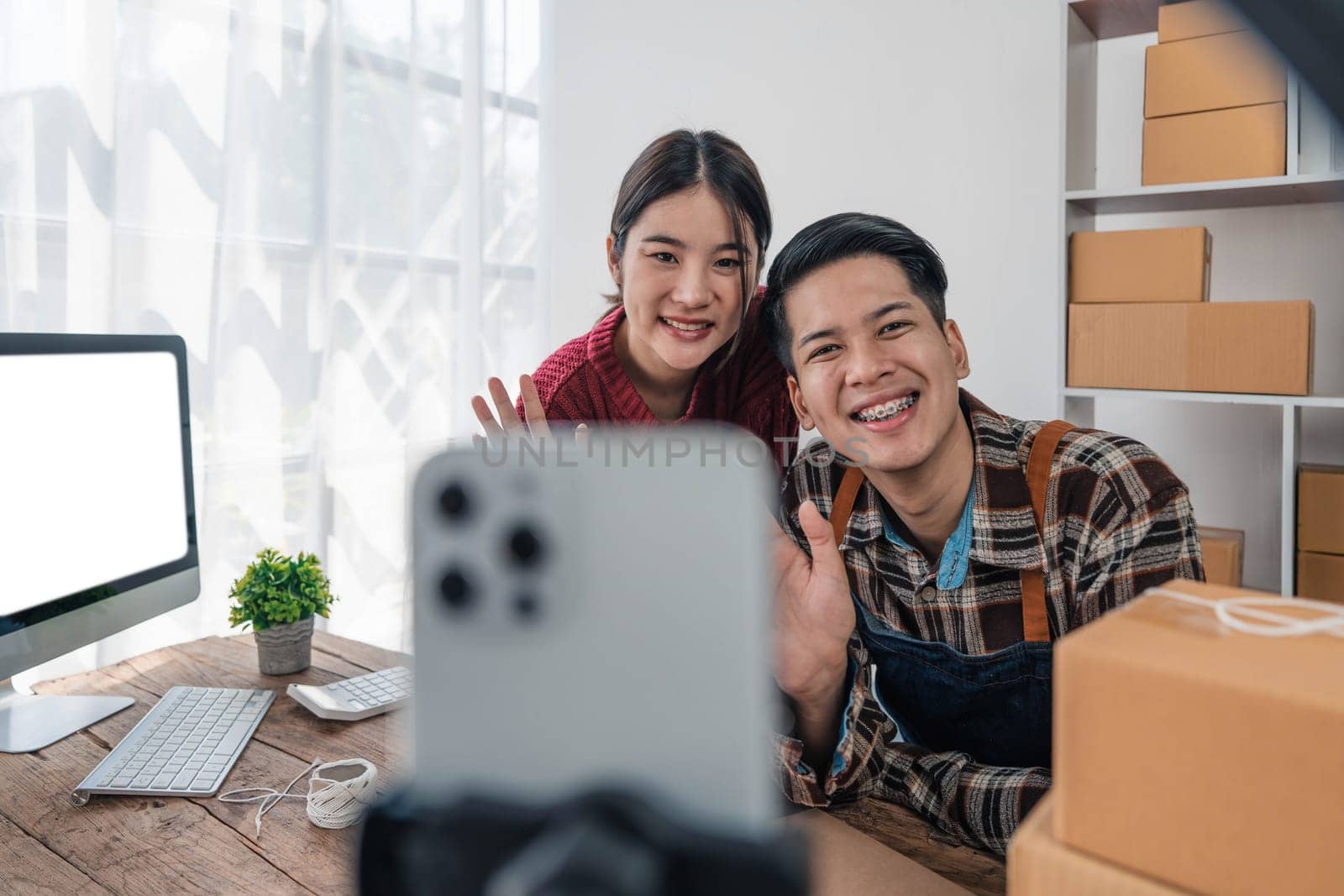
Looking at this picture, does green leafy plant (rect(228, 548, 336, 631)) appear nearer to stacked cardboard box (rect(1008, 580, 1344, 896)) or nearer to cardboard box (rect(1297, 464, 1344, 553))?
stacked cardboard box (rect(1008, 580, 1344, 896))

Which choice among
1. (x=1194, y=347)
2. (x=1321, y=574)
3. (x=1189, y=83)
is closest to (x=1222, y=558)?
(x=1321, y=574)

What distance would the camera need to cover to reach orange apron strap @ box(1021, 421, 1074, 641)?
1079 mm

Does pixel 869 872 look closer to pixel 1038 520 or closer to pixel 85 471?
pixel 1038 520

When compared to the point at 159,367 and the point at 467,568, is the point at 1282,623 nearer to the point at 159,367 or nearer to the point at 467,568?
the point at 467,568

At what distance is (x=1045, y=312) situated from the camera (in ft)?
8.15

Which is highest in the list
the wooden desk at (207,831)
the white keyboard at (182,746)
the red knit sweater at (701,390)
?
the red knit sweater at (701,390)

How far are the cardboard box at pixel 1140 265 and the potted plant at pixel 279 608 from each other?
1.71 m

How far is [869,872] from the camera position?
691 millimetres

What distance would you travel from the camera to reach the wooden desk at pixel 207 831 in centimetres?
78

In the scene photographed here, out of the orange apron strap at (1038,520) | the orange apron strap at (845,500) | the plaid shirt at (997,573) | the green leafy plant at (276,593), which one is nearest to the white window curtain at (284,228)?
the green leafy plant at (276,593)

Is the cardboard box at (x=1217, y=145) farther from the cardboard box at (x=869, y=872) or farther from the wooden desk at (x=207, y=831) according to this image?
the cardboard box at (x=869, y=872)

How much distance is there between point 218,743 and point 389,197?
1.81 m

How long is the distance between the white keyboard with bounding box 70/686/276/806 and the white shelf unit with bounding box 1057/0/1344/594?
1788 mm

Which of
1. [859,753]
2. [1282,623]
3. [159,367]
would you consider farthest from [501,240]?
[1282,623]
